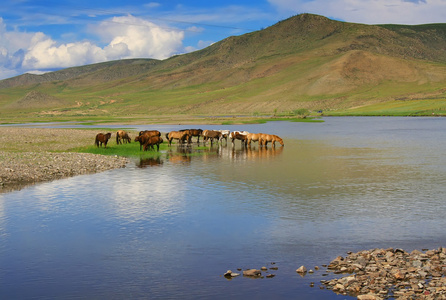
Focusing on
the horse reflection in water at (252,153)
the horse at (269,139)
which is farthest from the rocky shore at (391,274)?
the horse at (269,139)

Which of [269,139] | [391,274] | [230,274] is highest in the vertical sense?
[269,139]

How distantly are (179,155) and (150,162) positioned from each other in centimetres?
454

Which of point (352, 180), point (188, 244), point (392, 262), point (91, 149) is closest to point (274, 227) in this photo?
point (188, 244)

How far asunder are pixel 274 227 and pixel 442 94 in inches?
6853

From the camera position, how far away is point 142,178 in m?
25.7

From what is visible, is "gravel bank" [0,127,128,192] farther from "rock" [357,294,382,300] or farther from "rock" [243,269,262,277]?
"rock" [357,294,382,300]

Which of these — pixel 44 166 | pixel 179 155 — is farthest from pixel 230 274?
pixel 179 155

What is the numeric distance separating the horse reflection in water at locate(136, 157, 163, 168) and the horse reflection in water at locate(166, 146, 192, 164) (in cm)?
80

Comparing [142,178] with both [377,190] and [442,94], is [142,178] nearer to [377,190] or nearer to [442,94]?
[377,190]

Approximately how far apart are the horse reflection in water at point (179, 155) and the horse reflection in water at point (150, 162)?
2.64 feet

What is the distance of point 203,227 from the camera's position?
1575 cm

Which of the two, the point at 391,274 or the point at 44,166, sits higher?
the point at 44,166

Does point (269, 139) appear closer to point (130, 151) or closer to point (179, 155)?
point (179, 155)

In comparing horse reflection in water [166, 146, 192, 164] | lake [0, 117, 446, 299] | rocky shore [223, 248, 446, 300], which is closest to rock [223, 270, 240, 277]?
rocky shore [223, 248, 446, 300]
